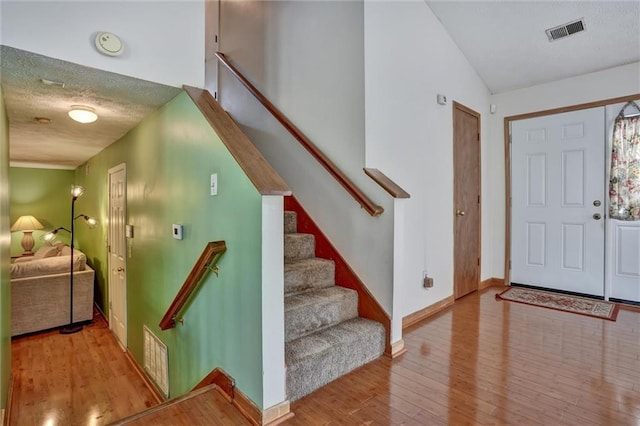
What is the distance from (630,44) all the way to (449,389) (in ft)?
12.2

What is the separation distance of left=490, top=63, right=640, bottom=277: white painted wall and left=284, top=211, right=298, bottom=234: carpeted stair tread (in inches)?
104

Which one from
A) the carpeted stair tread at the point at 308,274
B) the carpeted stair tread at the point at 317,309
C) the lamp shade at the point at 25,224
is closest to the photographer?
the carpeted stair tread at the point at 317,309

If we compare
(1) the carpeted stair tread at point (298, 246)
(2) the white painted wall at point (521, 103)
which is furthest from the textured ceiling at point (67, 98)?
(2) the white painted wall at point (521, 103)

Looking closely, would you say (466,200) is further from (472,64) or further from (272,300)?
(272,300)

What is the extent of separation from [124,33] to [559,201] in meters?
4.52

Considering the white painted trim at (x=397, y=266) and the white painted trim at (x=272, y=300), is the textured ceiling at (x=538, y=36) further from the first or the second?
the white painted trim at (x=272, y=300)

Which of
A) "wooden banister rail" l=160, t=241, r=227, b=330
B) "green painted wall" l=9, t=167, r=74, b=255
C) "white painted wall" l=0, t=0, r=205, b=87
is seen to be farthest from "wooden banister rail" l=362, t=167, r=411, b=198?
"green painted wall" l=9, t=167, r=74, b=255

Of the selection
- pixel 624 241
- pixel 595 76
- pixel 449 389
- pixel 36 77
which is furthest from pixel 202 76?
pixel 624 241

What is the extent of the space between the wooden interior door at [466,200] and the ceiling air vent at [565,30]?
100 centimetres

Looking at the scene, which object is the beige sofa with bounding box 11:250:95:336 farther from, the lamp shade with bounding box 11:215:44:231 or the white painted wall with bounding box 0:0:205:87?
the white painted wall with bounding box 0:0:205:87

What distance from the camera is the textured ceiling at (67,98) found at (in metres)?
1.89

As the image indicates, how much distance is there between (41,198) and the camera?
6.43 m

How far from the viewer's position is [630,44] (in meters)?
3.23

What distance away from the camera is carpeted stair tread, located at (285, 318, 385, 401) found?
1.91 meters
